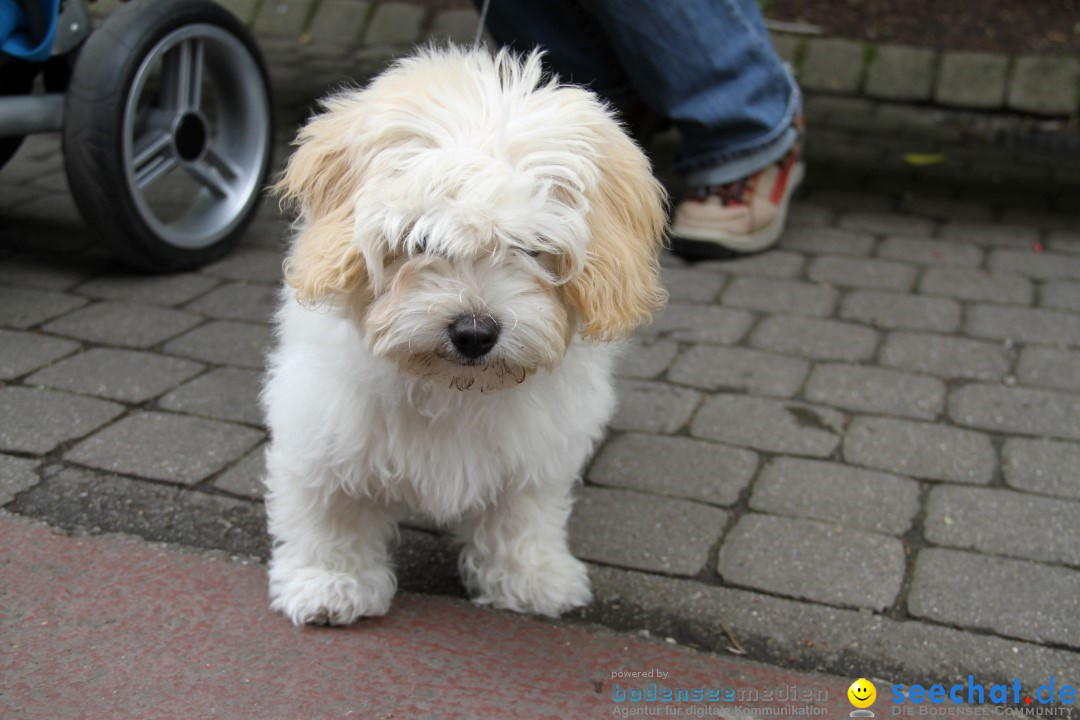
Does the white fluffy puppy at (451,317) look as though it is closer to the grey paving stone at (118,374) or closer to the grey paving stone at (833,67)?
the grey paving stone at (118,374)

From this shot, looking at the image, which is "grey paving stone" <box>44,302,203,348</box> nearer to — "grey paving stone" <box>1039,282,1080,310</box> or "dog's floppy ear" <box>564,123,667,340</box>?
"dog's floppy ear" <box>564,123,667,340</box>

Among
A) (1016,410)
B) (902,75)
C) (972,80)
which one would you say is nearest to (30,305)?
(1016,410)

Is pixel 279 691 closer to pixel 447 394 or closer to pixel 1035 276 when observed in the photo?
pixel 447 394

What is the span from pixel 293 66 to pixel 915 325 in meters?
4.21

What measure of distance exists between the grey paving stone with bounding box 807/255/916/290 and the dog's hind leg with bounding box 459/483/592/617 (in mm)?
2193

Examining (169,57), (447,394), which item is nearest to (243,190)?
(169,57)

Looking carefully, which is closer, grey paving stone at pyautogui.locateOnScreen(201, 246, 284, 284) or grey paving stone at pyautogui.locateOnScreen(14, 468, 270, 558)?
grey paving stone at pyautogui.locateOnScreen(14, 468, 270, 558)

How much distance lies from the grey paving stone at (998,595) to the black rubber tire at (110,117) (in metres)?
2.86

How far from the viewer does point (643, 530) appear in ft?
9.58

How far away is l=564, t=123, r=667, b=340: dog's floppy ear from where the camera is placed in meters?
2.19

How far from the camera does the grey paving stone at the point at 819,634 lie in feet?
7.98

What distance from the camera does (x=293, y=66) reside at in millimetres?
6695

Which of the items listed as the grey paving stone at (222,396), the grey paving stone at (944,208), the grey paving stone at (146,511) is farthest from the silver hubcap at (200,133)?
the grey paving stone at (944,208)

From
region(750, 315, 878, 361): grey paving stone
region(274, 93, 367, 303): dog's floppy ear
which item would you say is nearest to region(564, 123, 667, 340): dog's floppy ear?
region(274, 93, 367, 303): dog's floppy ear
